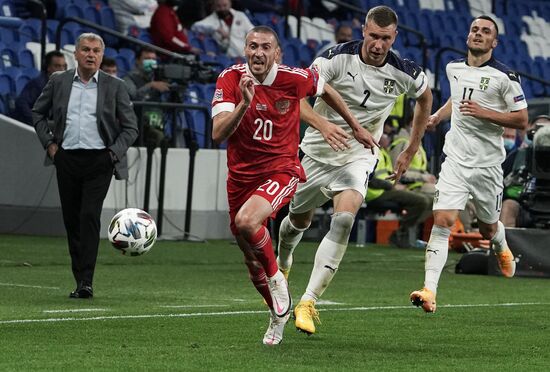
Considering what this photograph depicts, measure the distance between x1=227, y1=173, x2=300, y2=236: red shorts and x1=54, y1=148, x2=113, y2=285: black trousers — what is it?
2968mm

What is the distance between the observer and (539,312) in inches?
453

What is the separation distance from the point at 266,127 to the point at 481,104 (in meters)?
3.05

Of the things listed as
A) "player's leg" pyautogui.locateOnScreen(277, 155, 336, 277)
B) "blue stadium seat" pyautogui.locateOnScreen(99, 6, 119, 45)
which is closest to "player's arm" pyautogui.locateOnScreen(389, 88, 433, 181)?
"player's leg" pyautogui.locateOnScreen(277, 155, 336, 277)

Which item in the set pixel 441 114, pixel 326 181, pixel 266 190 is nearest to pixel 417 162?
pixel 441 114

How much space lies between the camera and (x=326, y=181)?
34.5ft

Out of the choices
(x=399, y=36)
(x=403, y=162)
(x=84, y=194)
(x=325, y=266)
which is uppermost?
(x=403, y=162)

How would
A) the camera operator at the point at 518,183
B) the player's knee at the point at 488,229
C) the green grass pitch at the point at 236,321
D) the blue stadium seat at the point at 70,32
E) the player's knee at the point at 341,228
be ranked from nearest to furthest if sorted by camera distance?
the green grass pitch at the point at 236,321, the player's knee at the point at 341,228, the player's knee at the point at 488,229, the camera operator at the point at 518,183, the blue stadium seat at the point at 70,32

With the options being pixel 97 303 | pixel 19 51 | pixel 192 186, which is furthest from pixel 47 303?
pixel 19 51

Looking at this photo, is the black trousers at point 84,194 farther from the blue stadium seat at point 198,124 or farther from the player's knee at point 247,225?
the blue stadium seat at point 198,124

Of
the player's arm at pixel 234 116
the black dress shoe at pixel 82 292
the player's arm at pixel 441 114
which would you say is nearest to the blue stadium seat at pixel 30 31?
the black dress shoe at pixel 82 292

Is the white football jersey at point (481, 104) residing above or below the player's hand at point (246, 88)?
below

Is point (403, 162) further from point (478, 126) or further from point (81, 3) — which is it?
point (81, 3)

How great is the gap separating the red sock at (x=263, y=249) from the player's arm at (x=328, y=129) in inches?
32.9

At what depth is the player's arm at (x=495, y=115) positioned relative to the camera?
36.4 feet
